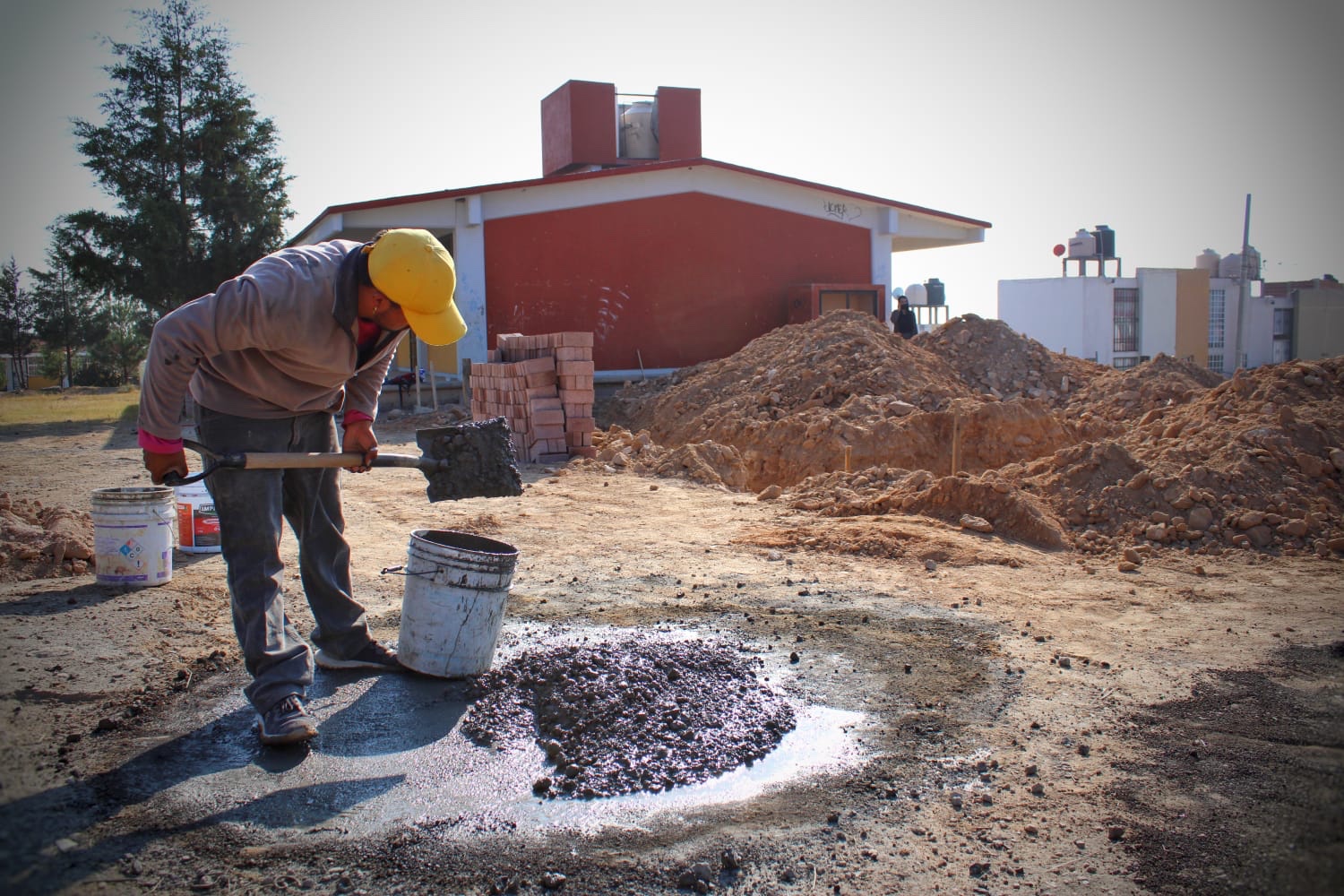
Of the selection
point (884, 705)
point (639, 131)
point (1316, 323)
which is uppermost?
point (639, 131)

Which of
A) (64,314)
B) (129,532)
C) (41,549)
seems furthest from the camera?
(64,314)

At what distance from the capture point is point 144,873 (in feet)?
8.52

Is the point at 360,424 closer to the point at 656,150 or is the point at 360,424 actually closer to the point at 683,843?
the point at 683,843

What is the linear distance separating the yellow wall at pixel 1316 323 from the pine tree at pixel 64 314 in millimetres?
47071

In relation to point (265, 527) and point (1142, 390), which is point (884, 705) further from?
point (1142, 390)

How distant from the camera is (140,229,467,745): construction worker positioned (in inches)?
132

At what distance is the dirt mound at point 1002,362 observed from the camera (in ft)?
49.6

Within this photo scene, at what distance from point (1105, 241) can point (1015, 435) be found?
25.5 m

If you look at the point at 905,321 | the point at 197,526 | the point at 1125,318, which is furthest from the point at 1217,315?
the point at 197,526

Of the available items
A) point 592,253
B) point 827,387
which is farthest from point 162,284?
point 827,387

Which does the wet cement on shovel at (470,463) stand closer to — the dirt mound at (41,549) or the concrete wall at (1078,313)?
the dirt mound at (41,549)

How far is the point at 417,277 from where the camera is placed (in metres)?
3.48

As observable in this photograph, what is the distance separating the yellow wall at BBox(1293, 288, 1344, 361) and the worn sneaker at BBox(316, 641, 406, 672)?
4162 cm

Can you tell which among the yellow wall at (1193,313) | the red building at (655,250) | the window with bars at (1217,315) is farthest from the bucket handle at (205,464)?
the window with bars at (1217,315)
